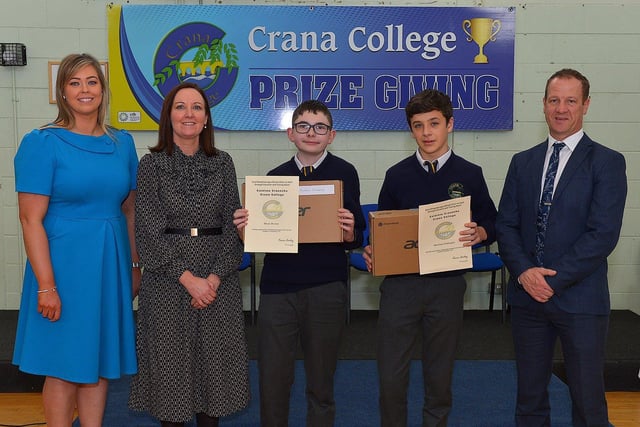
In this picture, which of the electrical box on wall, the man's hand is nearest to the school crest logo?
the electrical box on wall

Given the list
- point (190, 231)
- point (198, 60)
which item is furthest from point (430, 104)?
point (198, 60)

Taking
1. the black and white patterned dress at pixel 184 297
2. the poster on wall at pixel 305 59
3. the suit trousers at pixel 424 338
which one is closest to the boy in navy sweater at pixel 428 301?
the suit trousers at pixel 424 338

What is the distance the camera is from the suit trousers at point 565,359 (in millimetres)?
2510

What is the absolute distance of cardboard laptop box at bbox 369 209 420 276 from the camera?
99.2 inches

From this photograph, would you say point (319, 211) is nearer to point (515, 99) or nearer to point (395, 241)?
point (395, 241)

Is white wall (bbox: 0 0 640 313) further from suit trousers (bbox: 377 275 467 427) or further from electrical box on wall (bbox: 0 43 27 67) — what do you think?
suit trousers (bbox: 377 275 467 427)

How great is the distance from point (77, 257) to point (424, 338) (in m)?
1.37

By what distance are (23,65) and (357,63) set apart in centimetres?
257

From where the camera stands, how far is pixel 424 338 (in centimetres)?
262

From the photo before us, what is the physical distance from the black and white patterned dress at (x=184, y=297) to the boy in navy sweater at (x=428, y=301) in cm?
58

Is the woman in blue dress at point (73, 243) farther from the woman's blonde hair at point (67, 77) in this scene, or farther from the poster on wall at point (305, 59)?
the poster on wall at point (305, 59)

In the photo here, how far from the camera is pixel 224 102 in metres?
5.14

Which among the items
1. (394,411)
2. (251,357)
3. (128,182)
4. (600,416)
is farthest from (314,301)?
(251,357)

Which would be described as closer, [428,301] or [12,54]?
[428,301]
